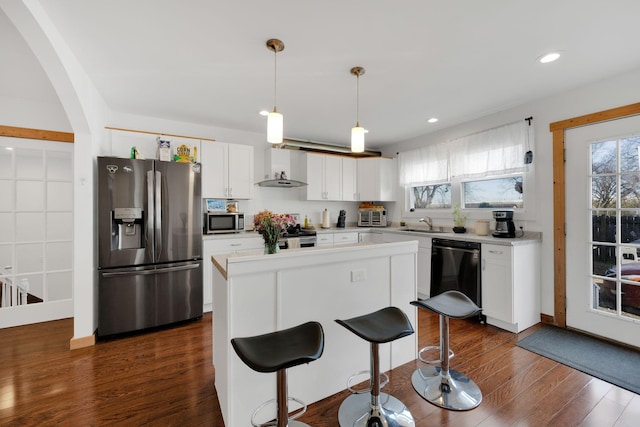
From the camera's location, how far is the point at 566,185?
116 inches

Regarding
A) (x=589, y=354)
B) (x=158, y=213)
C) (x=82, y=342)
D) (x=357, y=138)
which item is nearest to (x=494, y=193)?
(x=589, y=354)

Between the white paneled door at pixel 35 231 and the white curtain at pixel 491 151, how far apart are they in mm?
5076

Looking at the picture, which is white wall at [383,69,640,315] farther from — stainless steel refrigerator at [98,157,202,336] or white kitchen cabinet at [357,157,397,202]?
stainless steel refrigerator at [98,157,202,336]

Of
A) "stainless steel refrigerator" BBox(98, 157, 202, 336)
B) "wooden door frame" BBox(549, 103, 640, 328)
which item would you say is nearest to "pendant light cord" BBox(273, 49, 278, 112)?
"stainless steel refrigerator" BBox(98, 157, 202, 336)

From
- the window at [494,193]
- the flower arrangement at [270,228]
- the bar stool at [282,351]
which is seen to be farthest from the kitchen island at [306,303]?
the window at [494,193]

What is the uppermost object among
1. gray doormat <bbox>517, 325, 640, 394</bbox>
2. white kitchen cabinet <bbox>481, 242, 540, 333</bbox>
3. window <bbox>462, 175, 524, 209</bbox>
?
window <bbox>462, 175, 524, 209</bbox>

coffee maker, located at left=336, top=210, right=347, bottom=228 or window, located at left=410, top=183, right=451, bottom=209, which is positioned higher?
window, located at left=410, top=183, right=451, bottom=209

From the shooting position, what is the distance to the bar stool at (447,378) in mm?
1869

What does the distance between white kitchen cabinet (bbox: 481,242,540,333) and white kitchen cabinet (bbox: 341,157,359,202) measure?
2.45 metres

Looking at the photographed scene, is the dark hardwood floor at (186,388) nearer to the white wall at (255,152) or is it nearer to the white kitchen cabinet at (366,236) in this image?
the white wall at (255,152)

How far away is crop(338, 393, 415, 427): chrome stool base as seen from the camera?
164 cm

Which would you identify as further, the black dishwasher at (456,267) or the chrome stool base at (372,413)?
the black dishwasher at (456,267)

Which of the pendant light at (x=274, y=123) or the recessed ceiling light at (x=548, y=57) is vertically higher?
the recessed ceiling light at (x=548, y=57)

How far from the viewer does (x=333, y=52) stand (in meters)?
2.21
